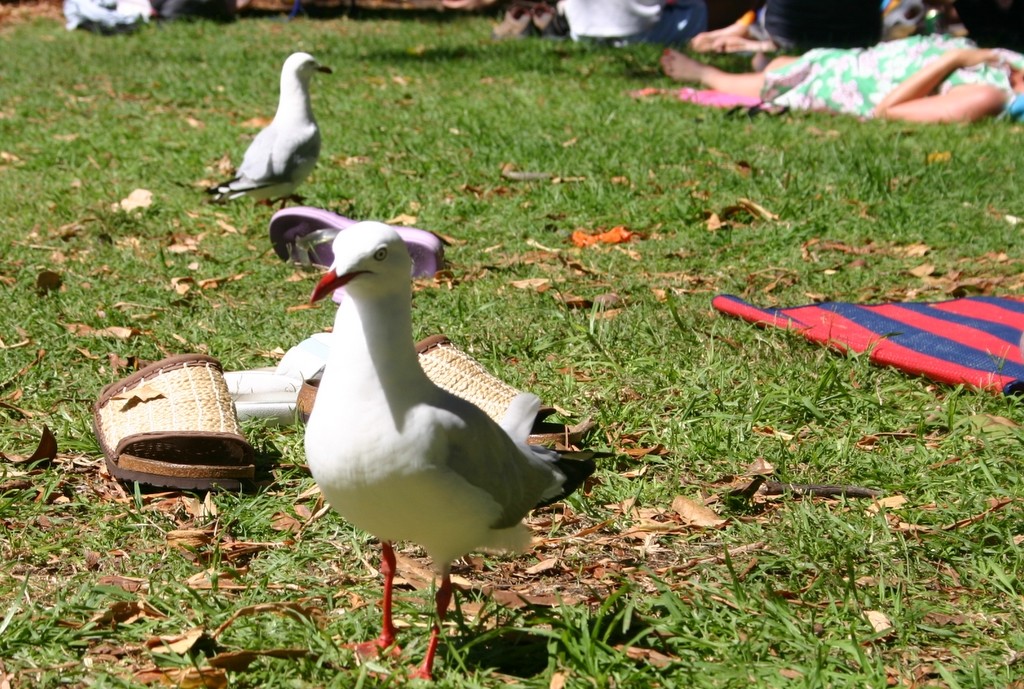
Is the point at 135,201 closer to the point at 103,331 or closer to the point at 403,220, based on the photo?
the point at 403,220

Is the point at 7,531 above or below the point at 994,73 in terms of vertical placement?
below

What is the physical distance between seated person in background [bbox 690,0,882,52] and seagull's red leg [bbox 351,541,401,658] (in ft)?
30.7

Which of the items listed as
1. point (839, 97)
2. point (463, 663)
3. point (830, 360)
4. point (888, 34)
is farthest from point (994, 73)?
point (463, 663)

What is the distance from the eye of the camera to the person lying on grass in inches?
313

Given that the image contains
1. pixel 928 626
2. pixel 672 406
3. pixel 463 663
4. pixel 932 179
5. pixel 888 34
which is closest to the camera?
pixel 463 663

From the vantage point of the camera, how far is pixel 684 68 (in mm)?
9539

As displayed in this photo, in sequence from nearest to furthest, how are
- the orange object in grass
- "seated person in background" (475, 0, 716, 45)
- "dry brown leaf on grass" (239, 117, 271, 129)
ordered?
the orange object in grass, "dry brown leaf on grass" (239, 117, 271, 129), "seated person in background" (475, 0, 716, 45)

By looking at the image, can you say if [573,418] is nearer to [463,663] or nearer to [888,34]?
[463,663]

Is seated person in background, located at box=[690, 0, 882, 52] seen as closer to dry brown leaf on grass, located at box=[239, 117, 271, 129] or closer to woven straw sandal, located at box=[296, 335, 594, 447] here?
dry brown leaf on grass, located at box=[239, 117, 271, 129]

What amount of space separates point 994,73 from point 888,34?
3245mm

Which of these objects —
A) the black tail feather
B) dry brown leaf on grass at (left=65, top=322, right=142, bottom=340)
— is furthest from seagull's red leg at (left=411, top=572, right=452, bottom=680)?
dry brown leaf on grass at (left=65, top=322, right=142, bottom=340)

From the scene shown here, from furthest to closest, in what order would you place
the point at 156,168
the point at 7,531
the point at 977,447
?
1. the point at 156,168
2. the point at 977,447
3. the point at 7,531

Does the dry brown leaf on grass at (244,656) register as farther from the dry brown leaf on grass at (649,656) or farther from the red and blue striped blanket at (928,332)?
the red and blue striped blanket at (928,332)

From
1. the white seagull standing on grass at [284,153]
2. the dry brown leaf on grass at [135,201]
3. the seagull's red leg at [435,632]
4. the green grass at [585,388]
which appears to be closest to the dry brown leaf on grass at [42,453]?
the green grass at [585,388]
